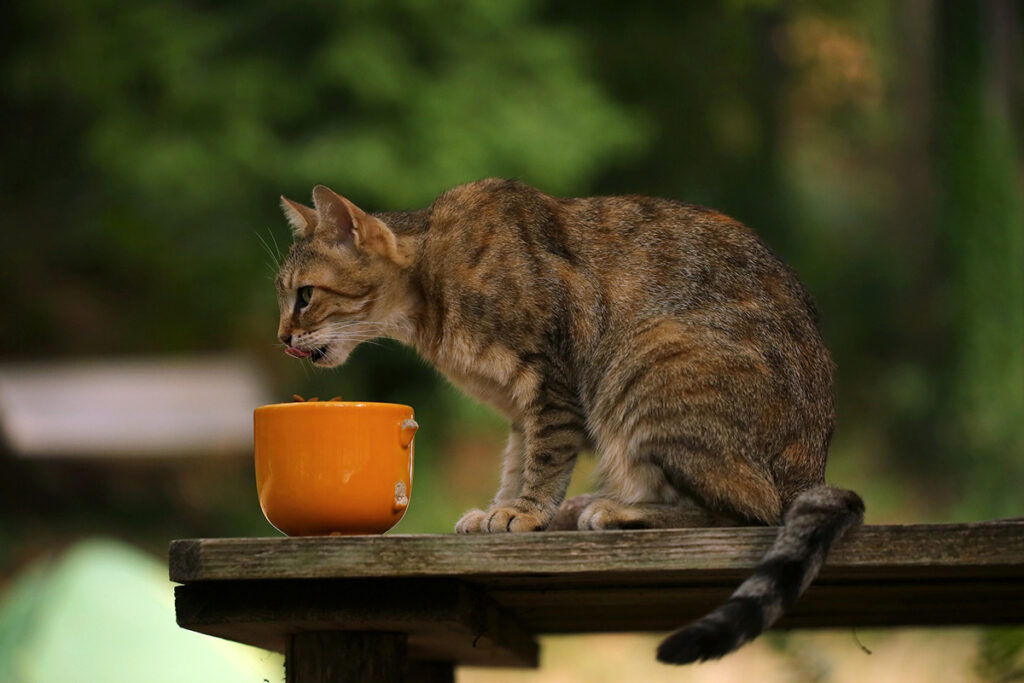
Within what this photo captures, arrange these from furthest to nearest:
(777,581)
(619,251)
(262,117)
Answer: (262,117)
(619,251)
(777,581)

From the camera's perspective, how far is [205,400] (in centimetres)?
912

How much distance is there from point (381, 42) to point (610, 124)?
5.62 ft

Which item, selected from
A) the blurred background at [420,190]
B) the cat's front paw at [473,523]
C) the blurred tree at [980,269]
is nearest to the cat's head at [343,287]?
the cat's front paw at [473,523]

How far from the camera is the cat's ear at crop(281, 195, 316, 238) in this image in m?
2.79

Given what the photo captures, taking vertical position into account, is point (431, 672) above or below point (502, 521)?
below

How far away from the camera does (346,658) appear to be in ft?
6.11

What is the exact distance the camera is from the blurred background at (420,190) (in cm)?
827

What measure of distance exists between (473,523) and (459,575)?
0.52 m

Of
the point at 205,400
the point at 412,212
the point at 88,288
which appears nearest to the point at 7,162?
the point at 88,288

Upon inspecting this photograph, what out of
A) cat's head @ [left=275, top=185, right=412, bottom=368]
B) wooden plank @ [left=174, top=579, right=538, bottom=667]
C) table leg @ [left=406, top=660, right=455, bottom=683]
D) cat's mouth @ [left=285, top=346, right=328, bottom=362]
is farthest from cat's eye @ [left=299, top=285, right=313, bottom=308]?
wooden plank @ [left=174, top=579, right=538, bottom=667]

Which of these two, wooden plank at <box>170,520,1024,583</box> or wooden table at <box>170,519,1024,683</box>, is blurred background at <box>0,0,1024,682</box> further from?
wooden plank at <box>170,520,1024,583</box>

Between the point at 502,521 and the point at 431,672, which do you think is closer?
the point at 502,521

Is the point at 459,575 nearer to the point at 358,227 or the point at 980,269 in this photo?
the point at 358,227

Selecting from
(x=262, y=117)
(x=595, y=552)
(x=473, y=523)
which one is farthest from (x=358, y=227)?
(x=262, y=117)
